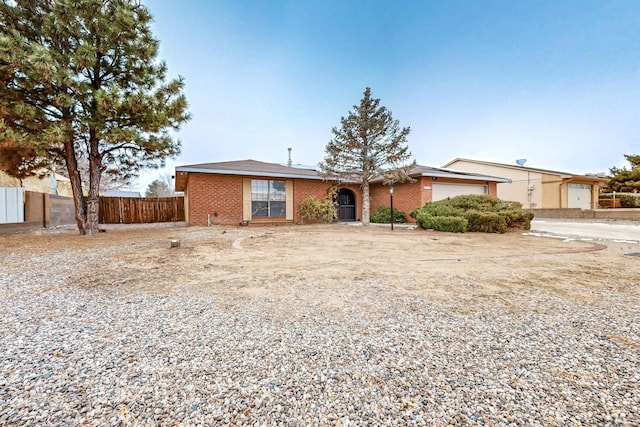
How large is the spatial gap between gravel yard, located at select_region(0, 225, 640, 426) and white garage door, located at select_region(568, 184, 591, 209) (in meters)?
20.3

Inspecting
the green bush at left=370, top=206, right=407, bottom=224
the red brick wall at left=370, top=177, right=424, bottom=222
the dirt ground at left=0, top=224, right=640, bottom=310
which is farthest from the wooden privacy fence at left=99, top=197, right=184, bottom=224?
the red brick wall at left=370, top=177, right=424, bottom=222

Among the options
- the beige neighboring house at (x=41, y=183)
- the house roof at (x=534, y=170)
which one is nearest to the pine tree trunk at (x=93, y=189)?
the beige neighboring house at (x=41, y=183)

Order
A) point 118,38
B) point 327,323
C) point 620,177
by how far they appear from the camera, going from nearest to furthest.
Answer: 1. point 327,323
2. point 118,38
3. point 620,177

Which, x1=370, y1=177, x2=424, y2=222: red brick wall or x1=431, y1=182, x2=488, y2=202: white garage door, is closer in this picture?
x1=370, y1=177, x2=424, y2=222: red brick wall

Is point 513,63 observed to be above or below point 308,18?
below

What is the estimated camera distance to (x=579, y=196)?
19.0 meters

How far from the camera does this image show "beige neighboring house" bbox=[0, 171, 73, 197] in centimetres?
1017

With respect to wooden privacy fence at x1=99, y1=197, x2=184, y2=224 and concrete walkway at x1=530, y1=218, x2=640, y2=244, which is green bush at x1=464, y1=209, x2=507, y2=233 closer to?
concrete walkway at x1=530, y1=218, x2=640, y2=244

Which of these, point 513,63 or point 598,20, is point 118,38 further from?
point 598,20

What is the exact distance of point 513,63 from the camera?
11.4 m

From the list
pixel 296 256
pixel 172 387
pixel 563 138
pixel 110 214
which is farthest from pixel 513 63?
pixel 110 214

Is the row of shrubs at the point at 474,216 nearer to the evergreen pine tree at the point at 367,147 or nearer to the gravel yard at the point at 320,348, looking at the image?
the evergreen pine tree at the point at 367,147

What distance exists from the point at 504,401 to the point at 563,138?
2118cm

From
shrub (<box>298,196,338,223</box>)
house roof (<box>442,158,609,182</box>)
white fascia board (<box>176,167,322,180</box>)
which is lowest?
shrub (<box>298,196,338,223</box>)
